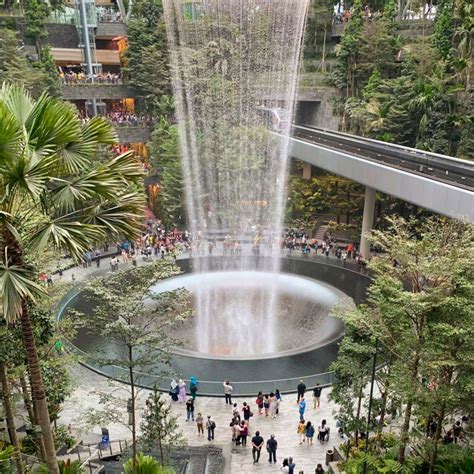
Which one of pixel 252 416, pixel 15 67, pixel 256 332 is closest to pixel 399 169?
pixel 256 332

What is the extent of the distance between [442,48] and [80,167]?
33.6 meters

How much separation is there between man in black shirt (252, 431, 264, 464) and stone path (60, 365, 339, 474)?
0.19 meters

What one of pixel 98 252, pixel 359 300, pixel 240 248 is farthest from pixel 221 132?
pixel 359 300

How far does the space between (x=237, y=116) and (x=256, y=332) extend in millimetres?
15344

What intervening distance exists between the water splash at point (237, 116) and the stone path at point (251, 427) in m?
10.5

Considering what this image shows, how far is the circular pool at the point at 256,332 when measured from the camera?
16.2m

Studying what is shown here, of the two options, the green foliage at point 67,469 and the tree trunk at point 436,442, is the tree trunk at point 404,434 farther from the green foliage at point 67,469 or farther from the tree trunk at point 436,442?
the green foliage at point 67,469

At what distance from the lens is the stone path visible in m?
12.9

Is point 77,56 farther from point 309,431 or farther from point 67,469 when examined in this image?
point 67,469

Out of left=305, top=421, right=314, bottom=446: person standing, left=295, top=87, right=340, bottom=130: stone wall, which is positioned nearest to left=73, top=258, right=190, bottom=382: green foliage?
left=305, top=421, right=314, bottom=446: person standing

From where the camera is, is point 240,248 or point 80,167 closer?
point 80,167

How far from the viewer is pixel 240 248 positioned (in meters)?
26.7

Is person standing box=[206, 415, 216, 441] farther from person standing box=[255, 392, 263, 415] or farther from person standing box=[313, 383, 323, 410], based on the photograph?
person standing box=[313, 383, 323, 410]

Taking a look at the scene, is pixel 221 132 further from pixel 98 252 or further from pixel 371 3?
pixel 371 3
